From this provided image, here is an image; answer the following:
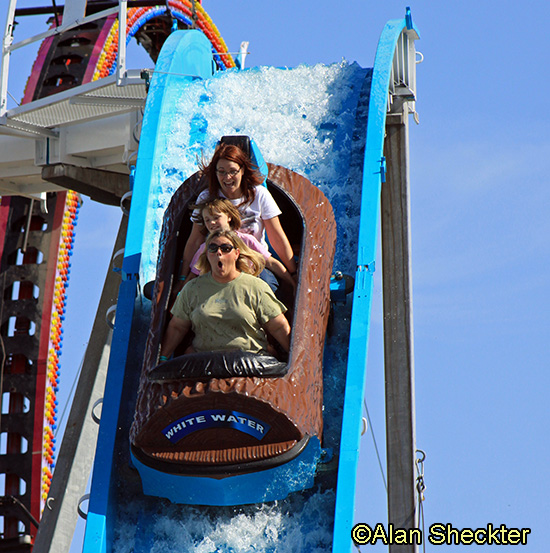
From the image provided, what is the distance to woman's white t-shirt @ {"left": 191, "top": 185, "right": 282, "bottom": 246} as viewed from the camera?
191 inches

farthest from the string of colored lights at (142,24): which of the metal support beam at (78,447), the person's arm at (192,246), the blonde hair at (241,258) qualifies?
the blonde hair at (241,258)

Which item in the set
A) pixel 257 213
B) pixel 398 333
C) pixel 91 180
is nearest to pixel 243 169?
pixel 257 213

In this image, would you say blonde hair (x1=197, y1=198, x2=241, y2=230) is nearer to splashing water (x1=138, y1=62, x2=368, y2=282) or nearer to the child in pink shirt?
the child in pink shirt

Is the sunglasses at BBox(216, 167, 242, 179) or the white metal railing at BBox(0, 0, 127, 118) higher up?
the white metal railing at BBox(0, 0, 127, 118)

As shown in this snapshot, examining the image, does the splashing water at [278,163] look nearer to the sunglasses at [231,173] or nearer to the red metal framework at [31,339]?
the sunglasses at [231,173]

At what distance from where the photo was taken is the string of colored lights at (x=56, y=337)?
1027cm

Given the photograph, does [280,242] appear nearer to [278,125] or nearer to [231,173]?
[231,173]

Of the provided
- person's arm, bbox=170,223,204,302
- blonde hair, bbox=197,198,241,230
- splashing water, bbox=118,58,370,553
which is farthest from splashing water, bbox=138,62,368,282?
blonde hair, bbox=197,198,241,230

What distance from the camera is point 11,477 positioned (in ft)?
33.7

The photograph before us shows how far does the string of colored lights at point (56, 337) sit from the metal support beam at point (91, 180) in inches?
92.1

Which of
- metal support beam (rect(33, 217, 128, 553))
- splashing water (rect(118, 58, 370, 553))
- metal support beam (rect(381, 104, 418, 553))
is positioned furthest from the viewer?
metal support beam (rect(33, 217, 128, 553))

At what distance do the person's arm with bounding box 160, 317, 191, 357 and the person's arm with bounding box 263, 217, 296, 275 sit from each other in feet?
1.94

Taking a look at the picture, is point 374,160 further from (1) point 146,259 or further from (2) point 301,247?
(1) point 146,259

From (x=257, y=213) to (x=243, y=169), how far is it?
0.22 meters
